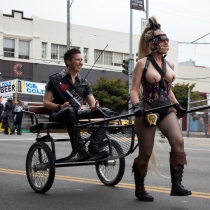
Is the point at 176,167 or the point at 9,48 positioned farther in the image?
the point at 9,48

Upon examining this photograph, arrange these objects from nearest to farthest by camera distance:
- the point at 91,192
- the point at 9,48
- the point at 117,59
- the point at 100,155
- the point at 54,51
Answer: the point at 100,155 < the point at 91,192 < the point at 9,48 < the point at 54,51 < the point at 117,59

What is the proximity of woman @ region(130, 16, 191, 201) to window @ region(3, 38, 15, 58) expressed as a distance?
37561mm

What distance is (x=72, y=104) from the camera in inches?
272

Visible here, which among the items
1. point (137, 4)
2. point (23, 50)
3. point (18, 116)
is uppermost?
point (137, 4)

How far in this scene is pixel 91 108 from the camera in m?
6.80

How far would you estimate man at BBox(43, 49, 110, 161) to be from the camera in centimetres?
651

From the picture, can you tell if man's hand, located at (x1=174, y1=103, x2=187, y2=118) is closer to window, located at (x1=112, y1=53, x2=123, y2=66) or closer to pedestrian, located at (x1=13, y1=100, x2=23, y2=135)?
pedestrian, located at (x1=13, y1=100, x2=23, y2=135)

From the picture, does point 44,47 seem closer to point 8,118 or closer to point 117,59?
point 117,59

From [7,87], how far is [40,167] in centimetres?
2401

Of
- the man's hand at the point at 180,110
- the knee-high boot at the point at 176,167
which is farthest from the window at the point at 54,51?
the knee-high boot at the point at 176,167

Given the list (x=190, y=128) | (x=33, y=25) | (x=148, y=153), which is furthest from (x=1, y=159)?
(x=33, y=25)

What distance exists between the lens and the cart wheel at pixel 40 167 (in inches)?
257

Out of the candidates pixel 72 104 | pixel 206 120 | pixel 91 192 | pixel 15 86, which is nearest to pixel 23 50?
pixel 15 86

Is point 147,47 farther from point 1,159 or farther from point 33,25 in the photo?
point 33,25
